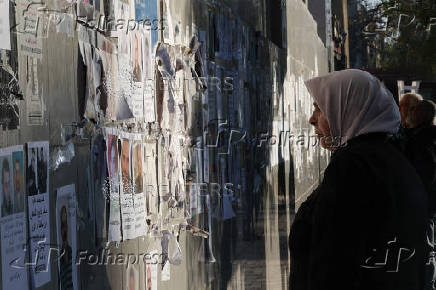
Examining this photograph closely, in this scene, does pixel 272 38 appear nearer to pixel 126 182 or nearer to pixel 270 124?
pixel 270 124

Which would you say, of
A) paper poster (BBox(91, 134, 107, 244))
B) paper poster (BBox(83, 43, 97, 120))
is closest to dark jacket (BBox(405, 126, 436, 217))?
paper poster (BBox(91, 134, 107, 244))

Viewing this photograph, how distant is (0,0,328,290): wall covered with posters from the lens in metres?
2.64

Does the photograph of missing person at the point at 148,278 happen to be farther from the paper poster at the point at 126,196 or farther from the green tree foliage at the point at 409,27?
the green tree foliage at the point at 409,27

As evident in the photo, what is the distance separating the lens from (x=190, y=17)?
5.06 metres

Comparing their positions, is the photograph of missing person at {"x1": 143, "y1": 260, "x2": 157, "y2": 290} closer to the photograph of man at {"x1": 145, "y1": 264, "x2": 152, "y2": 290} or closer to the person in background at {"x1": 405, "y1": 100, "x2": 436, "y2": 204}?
the photograph of man at {"x1": 145, "y1": 264, "x2": 152, "y2": 290}

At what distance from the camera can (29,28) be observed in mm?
2652

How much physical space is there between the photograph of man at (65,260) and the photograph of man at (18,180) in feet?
1.10

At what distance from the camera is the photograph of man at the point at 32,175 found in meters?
2.62

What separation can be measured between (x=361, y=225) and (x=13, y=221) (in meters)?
1.31

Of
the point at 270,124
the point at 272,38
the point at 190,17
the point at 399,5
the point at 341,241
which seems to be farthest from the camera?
the point at 399,5

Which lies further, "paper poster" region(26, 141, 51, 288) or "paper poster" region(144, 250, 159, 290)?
"paper poster" region(144, 250, 159, 290)

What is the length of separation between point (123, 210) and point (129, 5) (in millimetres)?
820

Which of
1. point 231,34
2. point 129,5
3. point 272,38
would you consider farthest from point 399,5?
point 129,5

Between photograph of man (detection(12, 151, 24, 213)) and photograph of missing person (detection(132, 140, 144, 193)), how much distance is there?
4.06 feet
